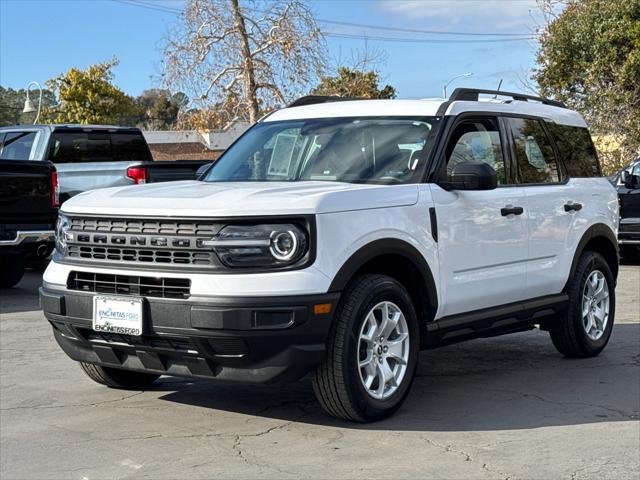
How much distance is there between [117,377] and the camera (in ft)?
22.2

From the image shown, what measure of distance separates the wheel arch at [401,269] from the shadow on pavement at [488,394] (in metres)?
0.60

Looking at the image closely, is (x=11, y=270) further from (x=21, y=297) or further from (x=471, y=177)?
(x=471, y=177)

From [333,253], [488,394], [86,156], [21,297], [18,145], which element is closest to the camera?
[333,253]

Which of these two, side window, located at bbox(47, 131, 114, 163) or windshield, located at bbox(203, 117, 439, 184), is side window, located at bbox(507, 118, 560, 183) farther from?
side window, located at bbox(47, 131, 114, 163)

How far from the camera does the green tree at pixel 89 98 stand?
196 feet

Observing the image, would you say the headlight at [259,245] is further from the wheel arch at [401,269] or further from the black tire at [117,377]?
the black tire at [117,377]

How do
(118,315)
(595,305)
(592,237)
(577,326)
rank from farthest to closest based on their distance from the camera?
(595,305) < (592,237) < (577,326) < (118,315)

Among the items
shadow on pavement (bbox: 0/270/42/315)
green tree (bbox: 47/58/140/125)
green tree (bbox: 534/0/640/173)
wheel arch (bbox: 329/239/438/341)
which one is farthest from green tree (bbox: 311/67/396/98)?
green tree (bbox: 47/58/140/125)


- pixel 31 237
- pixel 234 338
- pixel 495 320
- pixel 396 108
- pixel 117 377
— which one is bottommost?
pixel 117 377

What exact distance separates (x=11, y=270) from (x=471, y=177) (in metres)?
7.92

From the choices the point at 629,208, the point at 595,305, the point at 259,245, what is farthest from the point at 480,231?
the point at 629,208

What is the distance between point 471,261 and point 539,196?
1099 mm

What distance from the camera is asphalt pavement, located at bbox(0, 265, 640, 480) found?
16.9 feet

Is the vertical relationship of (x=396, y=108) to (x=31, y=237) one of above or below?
above
